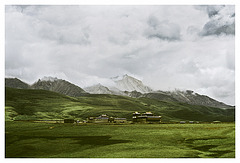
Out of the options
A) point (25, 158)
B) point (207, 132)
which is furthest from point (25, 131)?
point (207, 132)

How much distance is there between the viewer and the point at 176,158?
36.6m

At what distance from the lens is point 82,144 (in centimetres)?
4647

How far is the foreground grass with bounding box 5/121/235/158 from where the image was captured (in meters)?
39.3

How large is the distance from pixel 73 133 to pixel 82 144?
1102 cm

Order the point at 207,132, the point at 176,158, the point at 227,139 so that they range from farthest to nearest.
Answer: the point at 207,132
the point at 227,139
the point at 176,158

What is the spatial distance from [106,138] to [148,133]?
10.3 metres

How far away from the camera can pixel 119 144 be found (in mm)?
45406

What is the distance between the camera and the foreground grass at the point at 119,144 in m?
39.3

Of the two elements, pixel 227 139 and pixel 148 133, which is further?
pixel 148 133

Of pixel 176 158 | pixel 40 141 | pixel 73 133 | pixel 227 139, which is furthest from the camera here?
pixel 73 133
